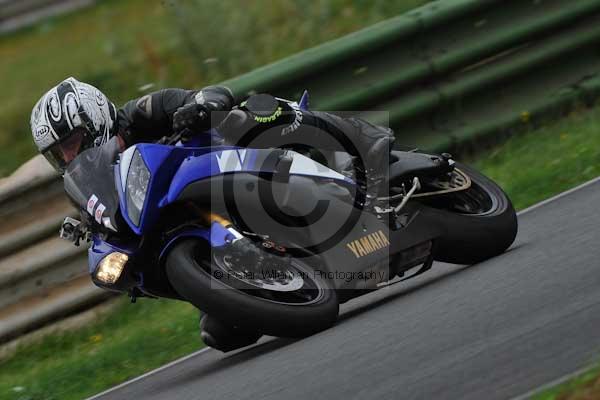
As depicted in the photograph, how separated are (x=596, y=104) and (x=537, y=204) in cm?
205

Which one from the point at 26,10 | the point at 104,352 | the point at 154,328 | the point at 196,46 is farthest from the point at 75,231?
the point at 26,10

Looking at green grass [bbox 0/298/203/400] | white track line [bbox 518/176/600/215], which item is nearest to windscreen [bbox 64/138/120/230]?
green grass [bbox 0/298/203/400]

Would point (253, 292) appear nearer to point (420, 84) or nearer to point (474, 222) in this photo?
point (474, 222)

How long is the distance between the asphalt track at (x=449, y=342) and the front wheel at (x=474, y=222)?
89 mm

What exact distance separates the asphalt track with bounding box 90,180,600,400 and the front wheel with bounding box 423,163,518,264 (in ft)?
0.29

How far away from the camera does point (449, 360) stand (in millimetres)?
4242

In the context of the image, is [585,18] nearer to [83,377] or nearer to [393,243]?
[393,243]

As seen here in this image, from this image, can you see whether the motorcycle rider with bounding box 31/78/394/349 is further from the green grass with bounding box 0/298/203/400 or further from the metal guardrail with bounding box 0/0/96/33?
the metal guardrail with bounding box 0/0/96/33

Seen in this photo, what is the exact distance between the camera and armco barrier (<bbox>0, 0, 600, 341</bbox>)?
7836 mm

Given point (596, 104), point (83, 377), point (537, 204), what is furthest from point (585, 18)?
point (83, 377)

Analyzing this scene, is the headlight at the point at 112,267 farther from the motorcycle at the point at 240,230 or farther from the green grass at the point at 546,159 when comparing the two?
the green grass at the point at 546,159

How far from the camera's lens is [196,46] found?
10.0m

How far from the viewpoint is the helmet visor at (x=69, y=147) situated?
548cm

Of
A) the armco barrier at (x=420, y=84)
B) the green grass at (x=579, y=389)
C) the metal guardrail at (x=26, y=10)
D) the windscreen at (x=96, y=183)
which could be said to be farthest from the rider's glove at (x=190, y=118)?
the metal guardrail at (x=26, y=10)
